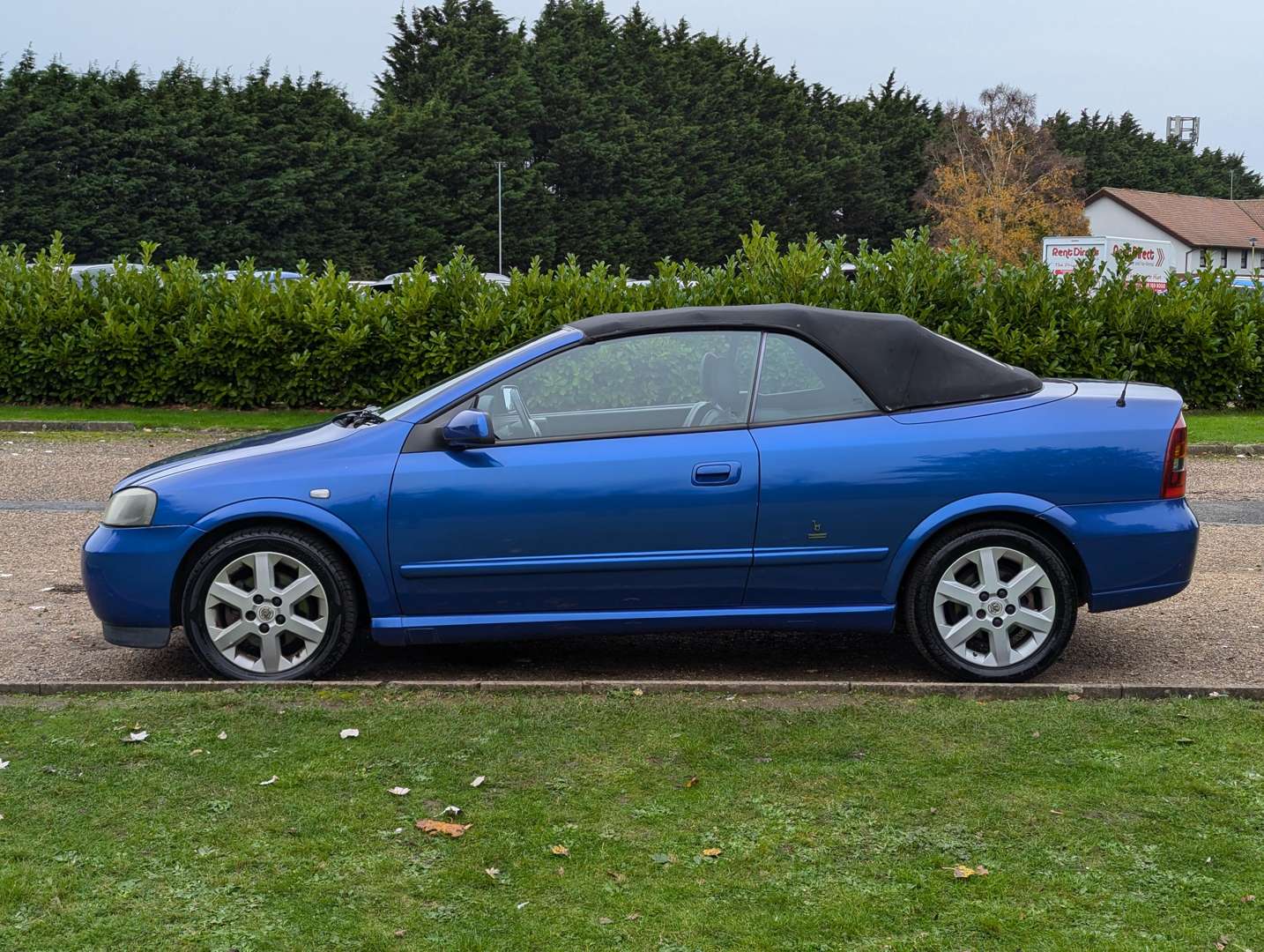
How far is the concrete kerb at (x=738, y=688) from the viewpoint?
18.2 ft

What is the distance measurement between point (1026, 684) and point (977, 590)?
454 millimetres

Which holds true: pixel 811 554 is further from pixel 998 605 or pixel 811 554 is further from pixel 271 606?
pixel 271 606

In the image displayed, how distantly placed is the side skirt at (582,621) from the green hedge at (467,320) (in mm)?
11350

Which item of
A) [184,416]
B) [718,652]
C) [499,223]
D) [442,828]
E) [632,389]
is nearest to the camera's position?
[442,828]

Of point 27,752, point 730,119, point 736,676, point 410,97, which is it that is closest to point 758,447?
point 736,676

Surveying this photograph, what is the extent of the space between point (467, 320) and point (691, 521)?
12.0m

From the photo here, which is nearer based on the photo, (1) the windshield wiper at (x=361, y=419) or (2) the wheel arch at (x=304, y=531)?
(2) the wheel arch at (x=304, y=531)

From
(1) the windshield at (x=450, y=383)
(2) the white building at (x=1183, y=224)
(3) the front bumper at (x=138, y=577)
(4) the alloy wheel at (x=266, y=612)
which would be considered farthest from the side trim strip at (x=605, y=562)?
(2) the white building at (x=1183, y=224)

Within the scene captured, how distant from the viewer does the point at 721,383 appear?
19.7ft

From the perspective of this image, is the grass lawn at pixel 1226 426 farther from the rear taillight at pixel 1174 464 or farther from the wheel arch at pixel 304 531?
the wheel arch at pixel 304 531

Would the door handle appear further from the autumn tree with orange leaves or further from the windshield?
the autumn tree with orange leaves

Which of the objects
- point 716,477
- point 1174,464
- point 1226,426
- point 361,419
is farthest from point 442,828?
point 1226,426

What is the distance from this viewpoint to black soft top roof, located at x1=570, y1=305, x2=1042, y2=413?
19.7ft

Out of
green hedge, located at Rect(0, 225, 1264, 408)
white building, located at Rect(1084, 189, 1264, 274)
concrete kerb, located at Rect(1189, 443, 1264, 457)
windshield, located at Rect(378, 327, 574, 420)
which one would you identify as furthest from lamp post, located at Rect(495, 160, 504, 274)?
windshield, located at Rect(378, 327, 574, 420)
